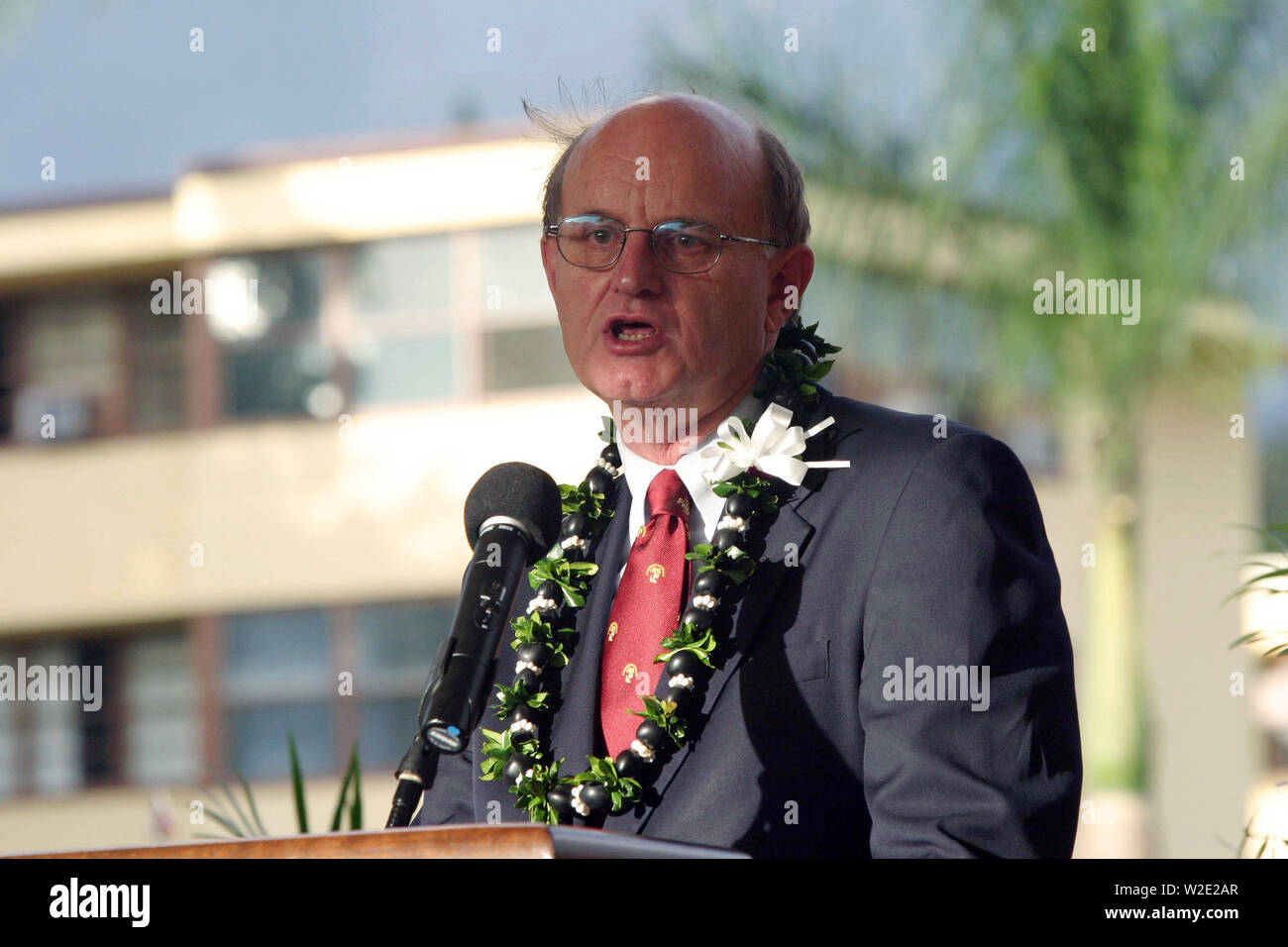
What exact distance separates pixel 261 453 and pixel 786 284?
1701cm

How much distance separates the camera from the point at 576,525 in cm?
280

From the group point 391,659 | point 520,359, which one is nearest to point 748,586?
point 520,359

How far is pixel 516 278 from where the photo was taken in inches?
741

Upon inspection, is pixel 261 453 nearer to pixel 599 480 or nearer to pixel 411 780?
pixel 599 480

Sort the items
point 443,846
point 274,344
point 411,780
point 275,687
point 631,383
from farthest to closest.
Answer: point 274,344 → point 275,687 → point 631,383 → point 411,780 → point 443,846

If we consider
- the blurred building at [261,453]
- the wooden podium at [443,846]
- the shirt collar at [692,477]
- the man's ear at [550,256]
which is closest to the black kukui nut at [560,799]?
the shirt collar at [692,477]

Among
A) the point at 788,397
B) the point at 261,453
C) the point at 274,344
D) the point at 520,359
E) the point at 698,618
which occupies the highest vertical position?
the point at 274,344

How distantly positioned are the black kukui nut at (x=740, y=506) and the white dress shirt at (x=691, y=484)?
4cm

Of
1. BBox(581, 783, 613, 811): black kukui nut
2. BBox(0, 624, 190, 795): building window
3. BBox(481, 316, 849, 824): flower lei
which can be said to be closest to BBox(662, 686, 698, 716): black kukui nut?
BBox(481, 316, 849, 824): flower lei

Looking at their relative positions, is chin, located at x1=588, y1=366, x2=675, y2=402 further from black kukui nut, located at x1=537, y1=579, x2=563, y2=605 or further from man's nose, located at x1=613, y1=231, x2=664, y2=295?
black kukui nut, located at x1=537, y1=579, x2=563, y2=605

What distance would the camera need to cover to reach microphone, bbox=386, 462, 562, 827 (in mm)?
1755

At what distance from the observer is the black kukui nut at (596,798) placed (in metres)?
2.37

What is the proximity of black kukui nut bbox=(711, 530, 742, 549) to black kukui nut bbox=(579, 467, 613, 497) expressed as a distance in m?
0.36
